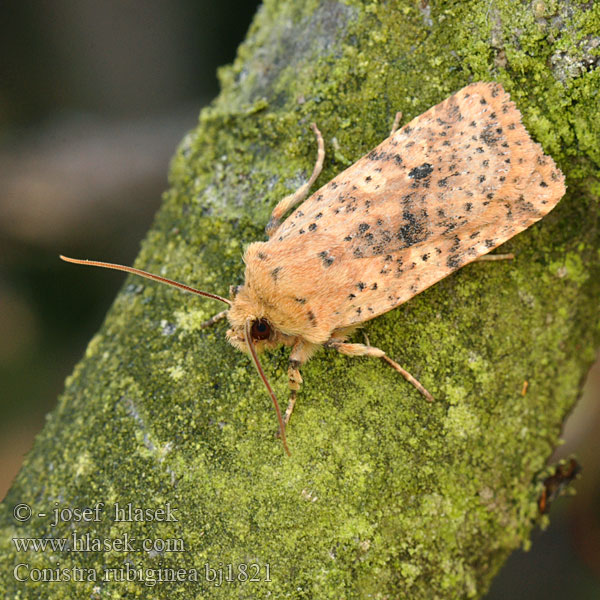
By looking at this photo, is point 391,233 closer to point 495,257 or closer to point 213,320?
point 495,257

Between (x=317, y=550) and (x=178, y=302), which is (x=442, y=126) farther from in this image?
(x=317, y=550)

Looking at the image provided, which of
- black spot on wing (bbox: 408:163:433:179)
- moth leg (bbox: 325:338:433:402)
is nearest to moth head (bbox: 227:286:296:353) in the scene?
moth leg (bbox: 325:338:433:402)

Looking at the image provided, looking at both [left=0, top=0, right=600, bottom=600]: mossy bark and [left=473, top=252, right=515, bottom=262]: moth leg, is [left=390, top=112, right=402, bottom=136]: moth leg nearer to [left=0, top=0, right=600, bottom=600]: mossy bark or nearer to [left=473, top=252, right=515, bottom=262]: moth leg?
[left=0, top=0, right=600, bottom=600]: mossy bark

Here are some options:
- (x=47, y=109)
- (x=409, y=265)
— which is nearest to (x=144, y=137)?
(x=47, y=109)

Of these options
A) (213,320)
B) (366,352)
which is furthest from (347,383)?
(213,320)

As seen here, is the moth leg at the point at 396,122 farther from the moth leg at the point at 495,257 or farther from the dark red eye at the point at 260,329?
the dark red eye at the point at 260,329

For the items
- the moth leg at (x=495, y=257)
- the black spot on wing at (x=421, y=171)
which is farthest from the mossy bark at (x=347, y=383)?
the black spot on wing at (x=421, y=171)
